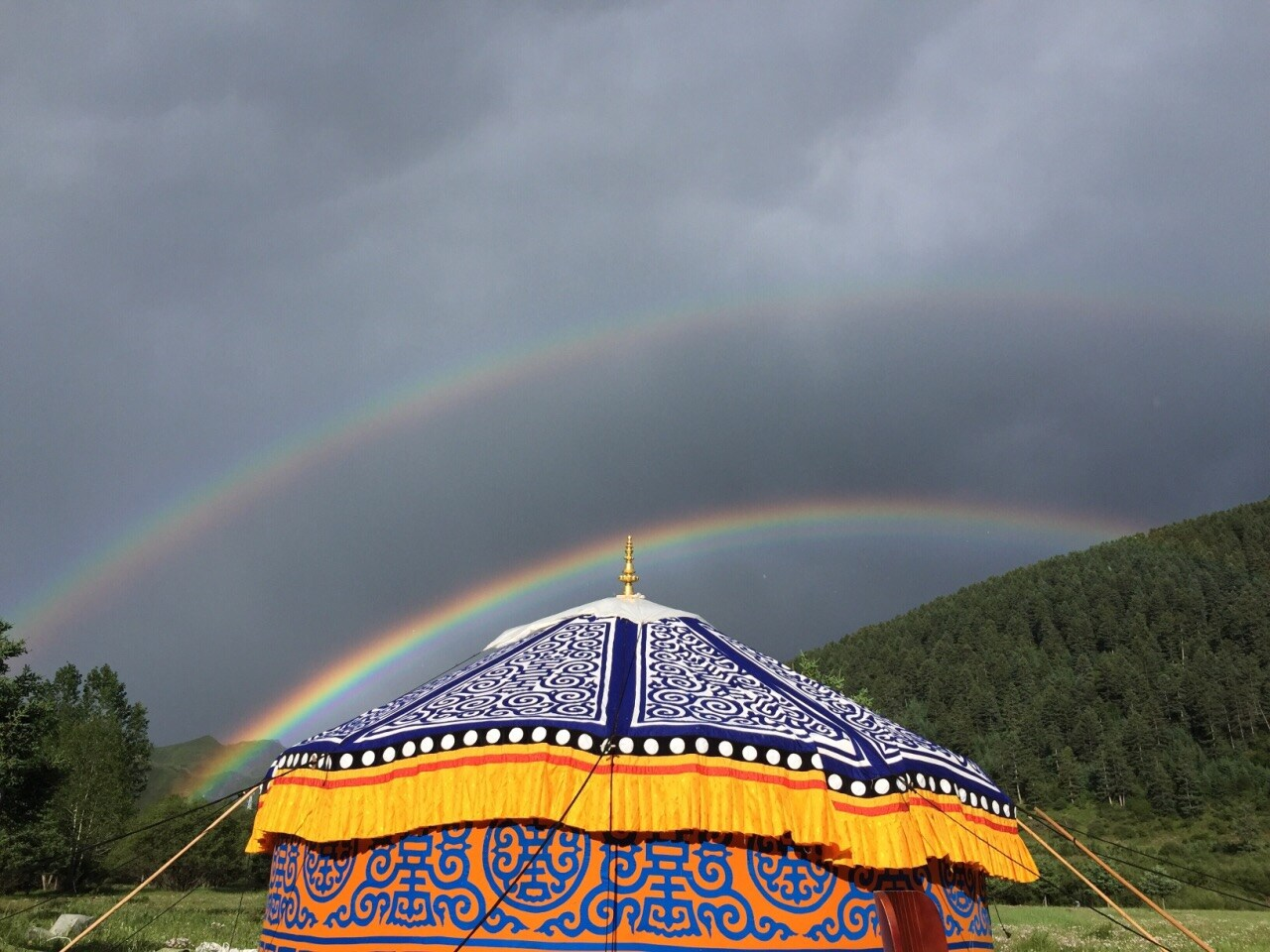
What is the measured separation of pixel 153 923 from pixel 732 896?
15845 millimetres

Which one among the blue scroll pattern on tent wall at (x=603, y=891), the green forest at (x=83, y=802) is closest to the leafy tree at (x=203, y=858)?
the green forest at (x=83, y=802)

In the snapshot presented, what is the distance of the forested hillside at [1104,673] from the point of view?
52.6 meters

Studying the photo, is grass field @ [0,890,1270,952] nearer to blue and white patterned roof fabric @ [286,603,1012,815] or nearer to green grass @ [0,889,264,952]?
green grass @ [0,889,264,952]

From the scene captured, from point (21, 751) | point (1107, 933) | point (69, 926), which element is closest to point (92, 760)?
point (21, 751)

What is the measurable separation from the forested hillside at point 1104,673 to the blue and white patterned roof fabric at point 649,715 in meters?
45.9

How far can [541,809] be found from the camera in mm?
4156

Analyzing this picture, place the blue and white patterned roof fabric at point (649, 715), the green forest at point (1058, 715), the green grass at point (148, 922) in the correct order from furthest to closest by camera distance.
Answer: the green forest at point (1058, 715) → the green grass at point (148, 922) → the blue and white patterned roof fabric at point (649, 715)

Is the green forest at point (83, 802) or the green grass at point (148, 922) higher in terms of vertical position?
the green forest at point (83, 802)

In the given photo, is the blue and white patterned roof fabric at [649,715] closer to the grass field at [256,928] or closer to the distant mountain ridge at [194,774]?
the grass field at [256,928]

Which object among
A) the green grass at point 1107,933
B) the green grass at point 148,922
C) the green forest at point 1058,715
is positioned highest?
the green forest at point 1058,715

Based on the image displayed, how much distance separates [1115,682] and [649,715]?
68305mm

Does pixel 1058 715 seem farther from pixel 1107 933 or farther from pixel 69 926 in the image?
pixel 69 926

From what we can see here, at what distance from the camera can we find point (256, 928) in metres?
17.1

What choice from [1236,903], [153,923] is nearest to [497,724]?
[153,923]
